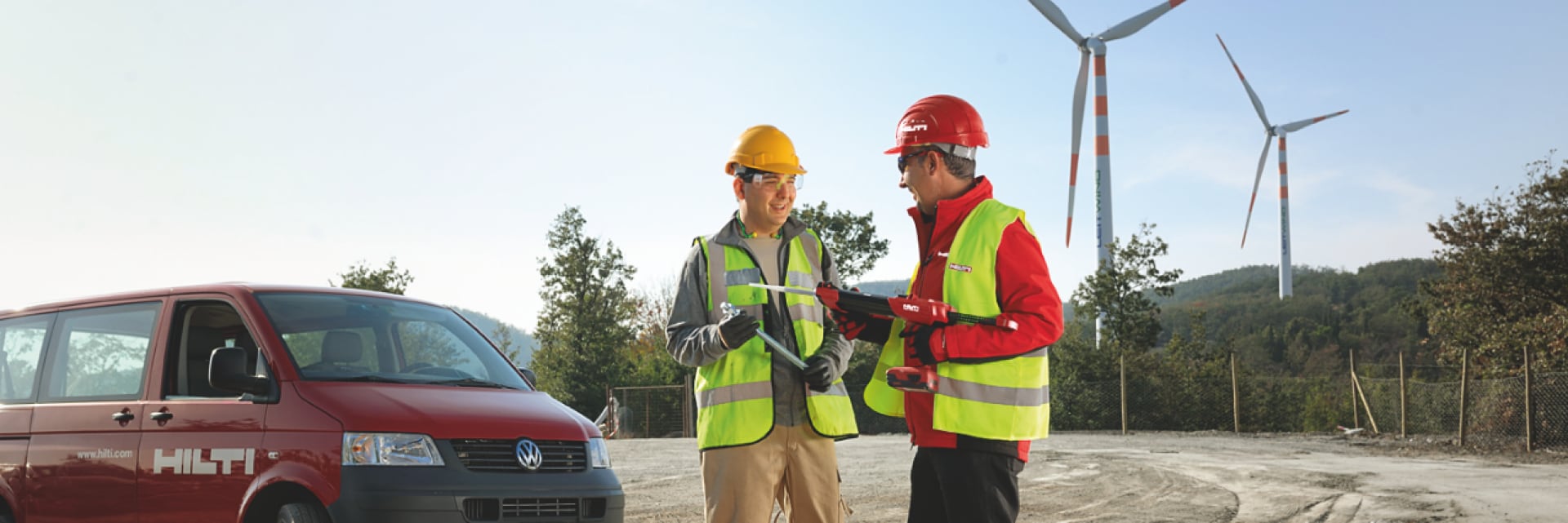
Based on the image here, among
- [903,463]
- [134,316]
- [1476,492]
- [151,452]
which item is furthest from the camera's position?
[903,463]

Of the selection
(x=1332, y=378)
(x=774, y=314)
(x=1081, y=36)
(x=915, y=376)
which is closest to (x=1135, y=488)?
(x=774, y=314)

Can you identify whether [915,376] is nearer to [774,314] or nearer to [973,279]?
[973,279]

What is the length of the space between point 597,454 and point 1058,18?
38.2 meters

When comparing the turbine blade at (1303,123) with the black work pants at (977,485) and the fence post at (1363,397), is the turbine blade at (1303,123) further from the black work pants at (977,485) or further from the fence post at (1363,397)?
the black work pants at (977,485)

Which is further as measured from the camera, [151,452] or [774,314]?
[151,452]

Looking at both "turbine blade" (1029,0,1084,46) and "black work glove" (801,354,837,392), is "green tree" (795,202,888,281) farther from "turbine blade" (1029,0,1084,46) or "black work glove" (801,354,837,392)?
"black work glove" (801,354,837,392)

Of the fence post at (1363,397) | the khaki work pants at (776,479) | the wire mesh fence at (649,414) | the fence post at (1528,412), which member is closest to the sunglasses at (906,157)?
the khaki work pants at (776,479)

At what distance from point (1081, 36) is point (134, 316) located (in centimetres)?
3927

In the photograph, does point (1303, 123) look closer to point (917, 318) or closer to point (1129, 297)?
point (1129, 297)

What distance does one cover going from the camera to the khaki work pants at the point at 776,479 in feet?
15.1

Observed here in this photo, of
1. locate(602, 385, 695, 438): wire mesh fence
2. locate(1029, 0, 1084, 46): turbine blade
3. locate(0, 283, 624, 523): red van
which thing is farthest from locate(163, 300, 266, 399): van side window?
locate(1029, 0, 1084, 46): turbine blade

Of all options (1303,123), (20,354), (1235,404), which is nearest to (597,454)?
(20,354)

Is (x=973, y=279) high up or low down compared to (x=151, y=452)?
up

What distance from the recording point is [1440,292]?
30.4 meters
